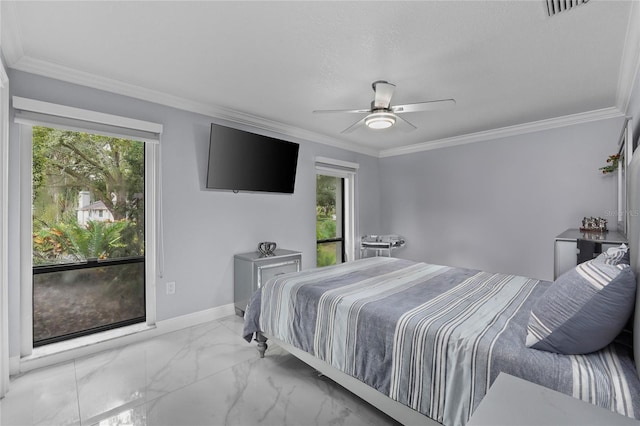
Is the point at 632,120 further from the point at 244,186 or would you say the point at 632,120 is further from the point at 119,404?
the point at 119,404

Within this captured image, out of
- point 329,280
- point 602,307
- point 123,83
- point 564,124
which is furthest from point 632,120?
point 123,83

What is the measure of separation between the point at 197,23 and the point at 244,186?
6.14ft

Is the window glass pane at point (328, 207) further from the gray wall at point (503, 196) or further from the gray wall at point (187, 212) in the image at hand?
the gray wall at point (503, 196)

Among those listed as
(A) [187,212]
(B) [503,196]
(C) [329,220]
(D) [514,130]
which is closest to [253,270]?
(A) [187,212]

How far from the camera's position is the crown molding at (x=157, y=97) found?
7.63ft

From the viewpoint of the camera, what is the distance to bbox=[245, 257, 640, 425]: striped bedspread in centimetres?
116

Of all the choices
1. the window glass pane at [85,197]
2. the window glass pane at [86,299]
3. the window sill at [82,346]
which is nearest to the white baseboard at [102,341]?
the window sill at [82,346]

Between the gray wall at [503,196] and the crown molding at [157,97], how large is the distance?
1.76 metres

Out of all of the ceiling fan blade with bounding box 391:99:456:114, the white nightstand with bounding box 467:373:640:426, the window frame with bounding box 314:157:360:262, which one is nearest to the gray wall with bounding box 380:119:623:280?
the window frame with bounding box 314:157:360:262

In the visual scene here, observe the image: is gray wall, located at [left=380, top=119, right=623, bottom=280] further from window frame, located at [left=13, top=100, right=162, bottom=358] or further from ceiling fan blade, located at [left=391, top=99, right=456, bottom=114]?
window frame, located at [left=13, top=100, right=162, bottom=358]

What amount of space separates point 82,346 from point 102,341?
0.14 metres

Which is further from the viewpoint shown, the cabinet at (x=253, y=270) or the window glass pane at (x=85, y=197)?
the cabinet at (x=253, y=270)

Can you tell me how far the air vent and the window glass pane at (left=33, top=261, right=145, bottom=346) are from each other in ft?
12.3

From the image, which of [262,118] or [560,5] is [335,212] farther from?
[560,5]
